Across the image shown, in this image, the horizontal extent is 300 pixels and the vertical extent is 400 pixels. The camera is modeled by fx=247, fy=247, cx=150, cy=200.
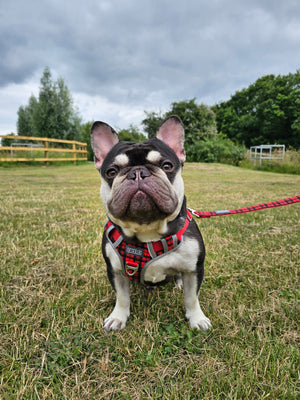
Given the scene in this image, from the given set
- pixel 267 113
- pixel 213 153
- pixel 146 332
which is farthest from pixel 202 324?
pixel 267 113

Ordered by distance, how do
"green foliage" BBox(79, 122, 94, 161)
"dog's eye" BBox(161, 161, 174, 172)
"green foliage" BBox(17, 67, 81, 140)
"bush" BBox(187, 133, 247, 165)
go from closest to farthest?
"dog's eye" BBox(161, 161, 174, 172) → "bush" BBox(187, 133, 247, 165) → "green foliage" BBox(17, 67, 81, 140) → "green foliage" BBox(79, 122, 94, 161)

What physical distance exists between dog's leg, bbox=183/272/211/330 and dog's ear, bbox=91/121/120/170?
1010mm

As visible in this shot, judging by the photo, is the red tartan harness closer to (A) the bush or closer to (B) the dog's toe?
(B) the dog's toe

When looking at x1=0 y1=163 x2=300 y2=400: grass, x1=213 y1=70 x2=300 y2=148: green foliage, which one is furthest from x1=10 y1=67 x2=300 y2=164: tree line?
x1=0 y1=163 x2=300 y2=400: grass

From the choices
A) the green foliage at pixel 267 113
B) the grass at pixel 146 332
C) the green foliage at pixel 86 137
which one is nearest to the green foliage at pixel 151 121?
the green foliage at pixel 86 137

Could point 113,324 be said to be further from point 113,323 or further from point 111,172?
point 111,172

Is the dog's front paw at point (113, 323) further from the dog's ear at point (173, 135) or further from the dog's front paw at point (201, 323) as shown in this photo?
the dog's ear at point (173, 135)

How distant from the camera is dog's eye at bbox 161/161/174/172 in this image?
4.94ft

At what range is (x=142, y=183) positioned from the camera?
4.31ft

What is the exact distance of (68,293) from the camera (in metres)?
1.99

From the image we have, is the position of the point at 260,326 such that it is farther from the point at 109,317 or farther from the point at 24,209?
the point at 24,209

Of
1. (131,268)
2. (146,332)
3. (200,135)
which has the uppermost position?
(200,135)

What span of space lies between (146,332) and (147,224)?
69cm

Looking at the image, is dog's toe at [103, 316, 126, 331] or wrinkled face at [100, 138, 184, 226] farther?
dog's toe at [103, 316, 126, 331]
